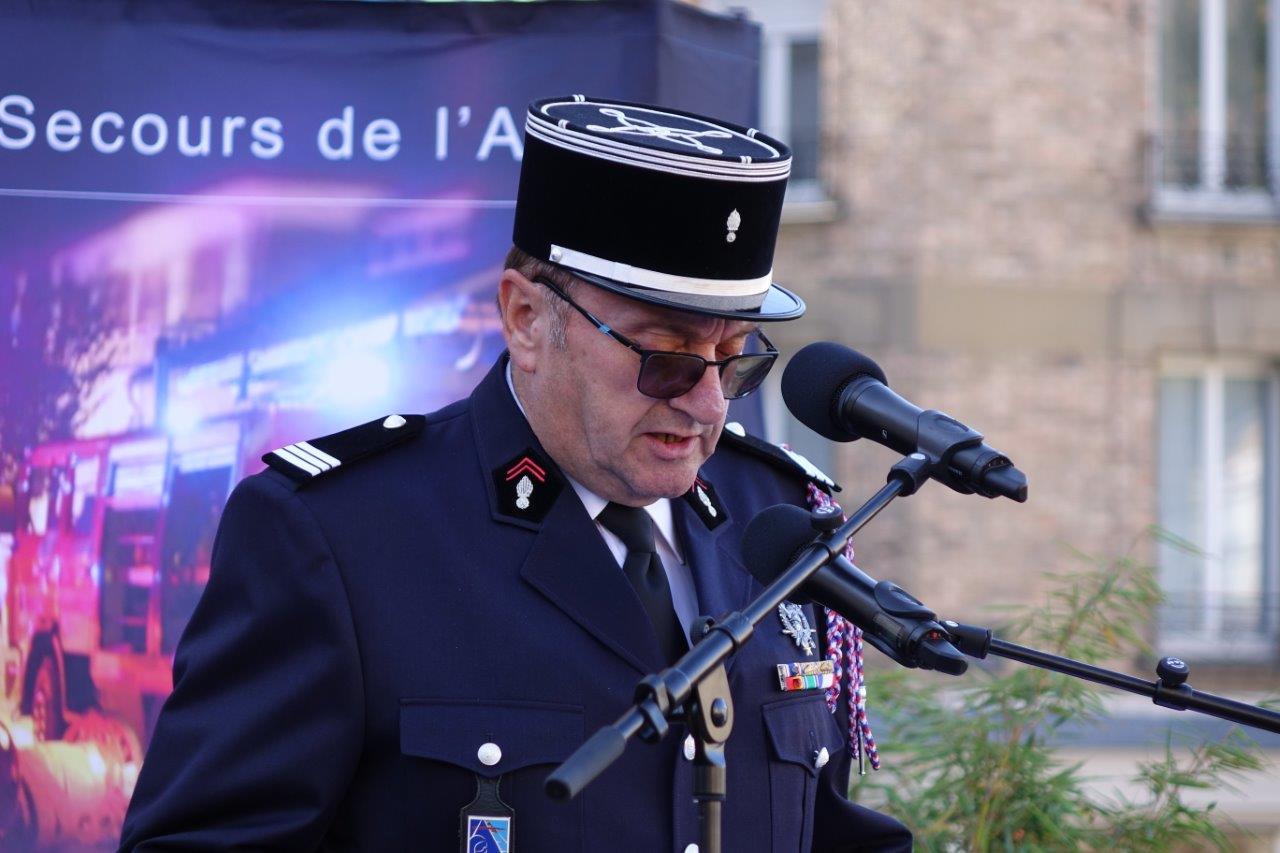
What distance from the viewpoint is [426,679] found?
88.6 inches

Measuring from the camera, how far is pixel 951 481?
2053 millimetres

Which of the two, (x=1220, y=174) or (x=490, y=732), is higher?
(x=490, y=732)

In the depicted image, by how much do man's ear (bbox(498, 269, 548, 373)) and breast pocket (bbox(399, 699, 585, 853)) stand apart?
485mm

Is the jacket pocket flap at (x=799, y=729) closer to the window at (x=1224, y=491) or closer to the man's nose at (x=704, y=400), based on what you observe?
the man's nose at (x=704, y=400)

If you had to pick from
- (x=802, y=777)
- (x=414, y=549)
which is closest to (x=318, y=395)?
(x=414, y=549)

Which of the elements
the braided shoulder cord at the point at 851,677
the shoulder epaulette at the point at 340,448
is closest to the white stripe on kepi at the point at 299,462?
the shoulder epaulette at the point at 340,448

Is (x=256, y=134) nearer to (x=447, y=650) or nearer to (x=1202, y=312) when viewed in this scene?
(x=447, y=650)

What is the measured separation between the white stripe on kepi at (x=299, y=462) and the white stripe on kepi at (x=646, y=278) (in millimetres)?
430

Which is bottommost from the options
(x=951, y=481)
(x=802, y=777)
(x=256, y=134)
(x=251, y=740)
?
(x=802, y=777)

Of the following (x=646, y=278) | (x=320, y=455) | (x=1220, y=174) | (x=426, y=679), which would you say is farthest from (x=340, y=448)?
(x=1220, y=174)

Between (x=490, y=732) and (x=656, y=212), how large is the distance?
721mm

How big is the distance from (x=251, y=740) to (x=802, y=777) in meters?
0.79

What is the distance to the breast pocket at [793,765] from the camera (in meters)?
2.44

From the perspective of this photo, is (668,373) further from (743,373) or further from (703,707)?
(703,707)
